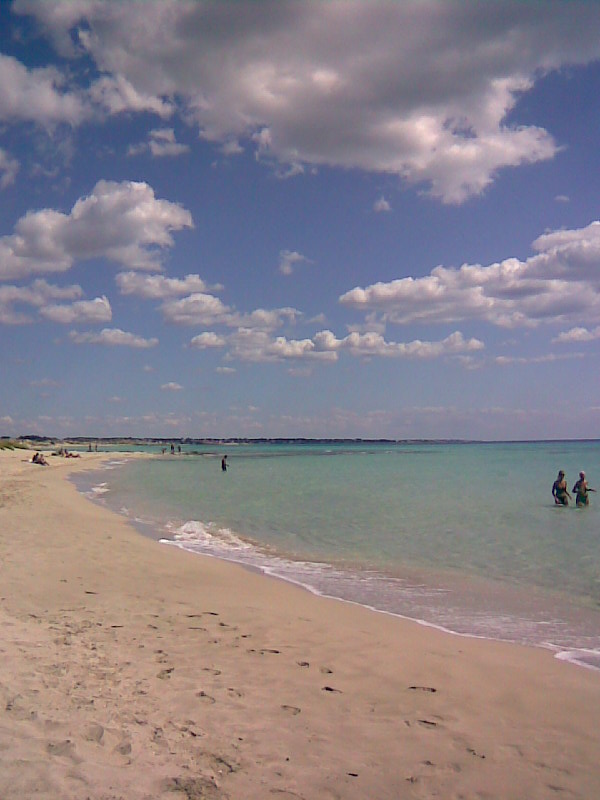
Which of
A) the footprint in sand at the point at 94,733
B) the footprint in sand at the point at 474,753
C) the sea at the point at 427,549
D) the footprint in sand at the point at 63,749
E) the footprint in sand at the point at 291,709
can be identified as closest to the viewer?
the footprint in sand at the point at 63,749

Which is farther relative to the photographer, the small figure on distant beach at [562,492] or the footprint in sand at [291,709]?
the small figure on distant beach at [562,492]

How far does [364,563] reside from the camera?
14.2m

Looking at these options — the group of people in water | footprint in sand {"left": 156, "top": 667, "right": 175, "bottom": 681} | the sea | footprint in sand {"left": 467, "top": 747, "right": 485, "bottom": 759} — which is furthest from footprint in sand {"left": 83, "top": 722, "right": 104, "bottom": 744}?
the group of people in water

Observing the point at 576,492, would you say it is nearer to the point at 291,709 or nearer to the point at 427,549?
the point at 427,549

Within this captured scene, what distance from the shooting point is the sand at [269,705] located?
402 centimetres

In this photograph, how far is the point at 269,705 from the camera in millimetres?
5328

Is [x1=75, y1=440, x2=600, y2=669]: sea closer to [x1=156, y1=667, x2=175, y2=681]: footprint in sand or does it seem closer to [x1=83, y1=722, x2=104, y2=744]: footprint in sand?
[x1=156, y1=667, x2=175, y2=681]: footprint in sand

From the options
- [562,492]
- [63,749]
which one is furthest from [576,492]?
[63,749]

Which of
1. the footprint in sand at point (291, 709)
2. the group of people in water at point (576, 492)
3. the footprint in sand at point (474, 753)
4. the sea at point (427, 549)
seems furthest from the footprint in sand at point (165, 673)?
the group of people in water at point (576, 492)

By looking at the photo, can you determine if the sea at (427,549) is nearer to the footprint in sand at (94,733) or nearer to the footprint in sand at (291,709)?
the footprint in sand at (291,709)

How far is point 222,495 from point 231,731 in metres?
28.2

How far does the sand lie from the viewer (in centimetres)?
402

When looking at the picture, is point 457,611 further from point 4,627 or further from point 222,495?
point 222,495

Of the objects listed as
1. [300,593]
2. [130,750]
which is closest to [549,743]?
[130,750]
